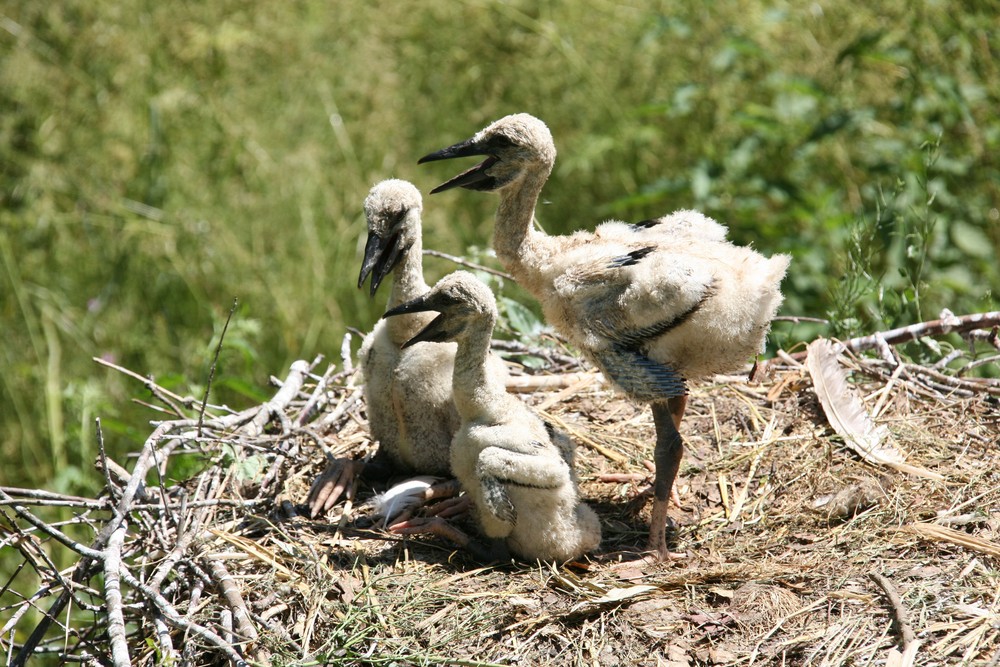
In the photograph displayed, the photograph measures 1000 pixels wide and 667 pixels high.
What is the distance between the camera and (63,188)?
796cm

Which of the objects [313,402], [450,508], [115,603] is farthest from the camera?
[313,402]

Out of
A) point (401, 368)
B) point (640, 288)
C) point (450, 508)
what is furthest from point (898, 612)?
point (401, 368)

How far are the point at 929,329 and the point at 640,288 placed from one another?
191 centimetres

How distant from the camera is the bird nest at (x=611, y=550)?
11.6 feet

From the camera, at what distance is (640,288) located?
3.89m

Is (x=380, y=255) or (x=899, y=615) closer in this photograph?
(x=899, y=615)

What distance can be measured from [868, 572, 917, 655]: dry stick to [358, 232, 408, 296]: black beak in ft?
7.14

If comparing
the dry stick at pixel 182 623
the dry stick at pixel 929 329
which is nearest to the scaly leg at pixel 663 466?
the dry stick at pixel 929 329

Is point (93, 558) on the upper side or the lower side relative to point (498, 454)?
lower

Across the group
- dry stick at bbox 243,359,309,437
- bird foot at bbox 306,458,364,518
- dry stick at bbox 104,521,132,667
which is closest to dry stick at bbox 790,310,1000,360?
bird foot at bbox 306,458,364,518

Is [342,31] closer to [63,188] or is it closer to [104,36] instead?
[104,36]

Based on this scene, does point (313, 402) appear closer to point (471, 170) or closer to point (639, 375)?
point (471, 170)

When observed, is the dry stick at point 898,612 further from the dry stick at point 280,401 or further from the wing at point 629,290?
the dry stick at point 280,401

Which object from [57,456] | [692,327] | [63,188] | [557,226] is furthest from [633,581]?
[63,188]
